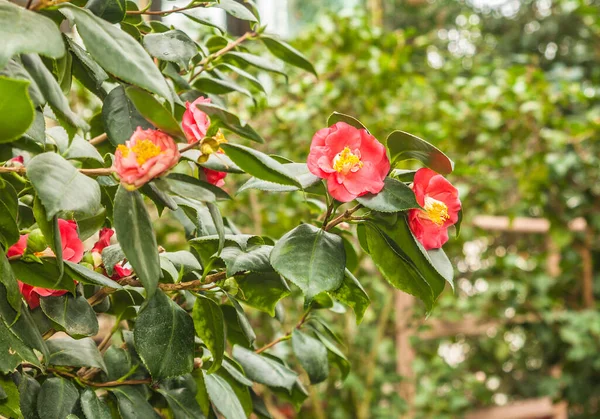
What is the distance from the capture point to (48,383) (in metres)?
0.53

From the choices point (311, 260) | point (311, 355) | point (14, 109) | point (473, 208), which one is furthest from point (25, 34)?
point (473, 208)

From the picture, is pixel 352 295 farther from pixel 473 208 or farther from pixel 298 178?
→ pixel 473 208

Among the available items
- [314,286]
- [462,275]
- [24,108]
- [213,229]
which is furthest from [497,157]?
[24,108]

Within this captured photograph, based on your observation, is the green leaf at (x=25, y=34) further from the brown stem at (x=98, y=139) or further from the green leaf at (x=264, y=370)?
the green leaf at (x=264, y=370)

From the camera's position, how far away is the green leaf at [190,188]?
18.0 inches

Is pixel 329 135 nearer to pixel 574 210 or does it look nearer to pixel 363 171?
pixel 363 171

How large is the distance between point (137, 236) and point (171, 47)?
205mm

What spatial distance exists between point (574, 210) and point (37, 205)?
2267mm

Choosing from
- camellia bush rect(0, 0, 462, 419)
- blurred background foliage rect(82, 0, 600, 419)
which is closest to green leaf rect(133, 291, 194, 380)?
camellia bush rect(0, 0, 462, 419)

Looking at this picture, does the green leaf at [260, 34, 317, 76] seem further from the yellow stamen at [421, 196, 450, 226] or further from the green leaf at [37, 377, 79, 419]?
the green leaf at [37, 377, 79, 419]

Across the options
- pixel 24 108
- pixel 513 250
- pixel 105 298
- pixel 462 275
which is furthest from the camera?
pixel 513 250

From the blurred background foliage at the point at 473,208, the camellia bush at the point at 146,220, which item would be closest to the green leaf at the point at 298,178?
the camellia bush at the point at 146,220

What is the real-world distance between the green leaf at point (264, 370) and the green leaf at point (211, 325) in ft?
0.53

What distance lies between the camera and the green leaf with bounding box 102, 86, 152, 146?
1.65 ft
